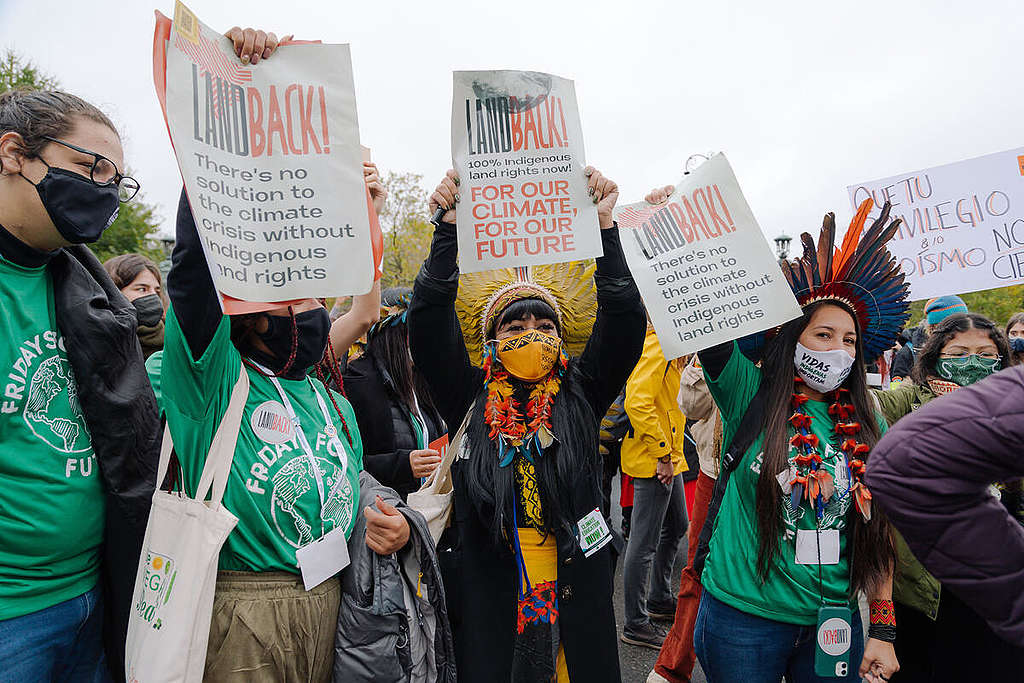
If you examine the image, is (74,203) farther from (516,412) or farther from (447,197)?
(516,412)

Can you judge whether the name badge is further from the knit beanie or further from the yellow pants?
the knit beanie

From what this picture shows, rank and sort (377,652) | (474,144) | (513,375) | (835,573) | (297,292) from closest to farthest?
(297,292) < (377,652) < (835,573) < (474,144) < (513,375)

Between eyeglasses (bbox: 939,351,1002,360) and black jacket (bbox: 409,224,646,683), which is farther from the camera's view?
eyeglasses (bbox: 939,351,1002,360)

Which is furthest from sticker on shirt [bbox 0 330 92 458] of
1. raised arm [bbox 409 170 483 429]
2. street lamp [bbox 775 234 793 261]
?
street lamp [bbox 775 234 793 261]

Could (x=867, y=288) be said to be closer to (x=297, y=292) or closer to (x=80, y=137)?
(x=297, y=292)

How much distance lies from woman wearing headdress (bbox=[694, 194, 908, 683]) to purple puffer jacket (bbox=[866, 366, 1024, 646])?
1.02 m

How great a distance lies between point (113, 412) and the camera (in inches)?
70.7

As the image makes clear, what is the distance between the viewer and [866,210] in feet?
8.29

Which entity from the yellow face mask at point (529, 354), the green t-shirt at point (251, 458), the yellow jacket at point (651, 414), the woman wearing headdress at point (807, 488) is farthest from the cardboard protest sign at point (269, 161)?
the yellow jacket at point (651, 414)

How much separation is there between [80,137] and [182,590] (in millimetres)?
1209

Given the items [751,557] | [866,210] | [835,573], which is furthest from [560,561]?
[866,210]

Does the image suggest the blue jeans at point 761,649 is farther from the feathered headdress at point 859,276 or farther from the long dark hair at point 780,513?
the feathered headdress at point 859,276

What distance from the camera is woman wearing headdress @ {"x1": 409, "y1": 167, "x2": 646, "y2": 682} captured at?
2.35m

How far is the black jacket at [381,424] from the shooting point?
3193 millimetres
